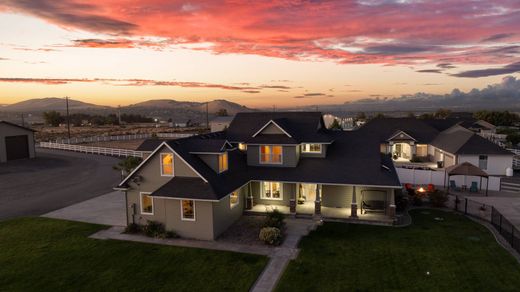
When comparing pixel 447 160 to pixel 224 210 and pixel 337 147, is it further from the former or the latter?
pixel 224 210

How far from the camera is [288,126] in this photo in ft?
93.5

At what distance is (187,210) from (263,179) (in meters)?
6.74

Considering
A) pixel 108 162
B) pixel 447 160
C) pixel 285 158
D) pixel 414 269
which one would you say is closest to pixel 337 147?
pixel 285 158

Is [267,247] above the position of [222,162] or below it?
below

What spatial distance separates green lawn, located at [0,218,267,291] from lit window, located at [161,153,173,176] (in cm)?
477

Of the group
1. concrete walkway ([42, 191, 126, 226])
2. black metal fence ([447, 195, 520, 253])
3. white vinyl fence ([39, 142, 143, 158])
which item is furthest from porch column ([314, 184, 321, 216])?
white vinyl fence ([39, 142, 143, 158])

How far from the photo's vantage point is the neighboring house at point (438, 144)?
36.6 metres

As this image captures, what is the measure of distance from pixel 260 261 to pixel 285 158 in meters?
10.7

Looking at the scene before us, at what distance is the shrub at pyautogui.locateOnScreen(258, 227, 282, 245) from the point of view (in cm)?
1948

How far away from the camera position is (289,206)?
2580cm

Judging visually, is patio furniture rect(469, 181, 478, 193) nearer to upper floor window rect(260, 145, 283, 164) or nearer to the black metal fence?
the black metal fence

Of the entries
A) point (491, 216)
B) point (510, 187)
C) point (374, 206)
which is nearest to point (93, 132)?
point (374, 206)

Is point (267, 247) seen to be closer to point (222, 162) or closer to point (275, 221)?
point (275, 221)

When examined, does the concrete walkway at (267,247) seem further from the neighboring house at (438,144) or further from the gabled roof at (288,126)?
the neighboring house at (438,144)
